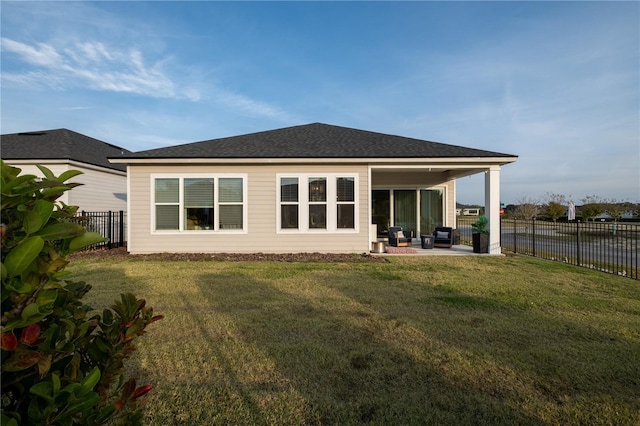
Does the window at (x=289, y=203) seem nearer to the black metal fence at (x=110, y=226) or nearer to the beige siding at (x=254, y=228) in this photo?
the beige siding at (x=254, y=228)

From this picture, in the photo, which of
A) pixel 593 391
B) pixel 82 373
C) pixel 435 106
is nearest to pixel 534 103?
pixel 435 106

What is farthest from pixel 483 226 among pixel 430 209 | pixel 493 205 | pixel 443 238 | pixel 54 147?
pixel 54 147

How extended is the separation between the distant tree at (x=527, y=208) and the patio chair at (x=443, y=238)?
23677 millimetres

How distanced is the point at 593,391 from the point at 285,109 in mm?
21274

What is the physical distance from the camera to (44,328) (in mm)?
1171

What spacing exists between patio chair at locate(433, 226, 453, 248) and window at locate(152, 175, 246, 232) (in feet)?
24.8

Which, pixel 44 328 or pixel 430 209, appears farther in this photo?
pixel 430 209

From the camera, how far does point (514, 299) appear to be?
19.8 feet

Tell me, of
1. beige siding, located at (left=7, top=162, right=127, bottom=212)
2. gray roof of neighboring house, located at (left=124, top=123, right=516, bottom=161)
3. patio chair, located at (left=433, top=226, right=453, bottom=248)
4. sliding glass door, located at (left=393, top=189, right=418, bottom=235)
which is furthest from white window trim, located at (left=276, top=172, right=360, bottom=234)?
beige siding, located at (left=7, top=162, right=127, bottom=212)

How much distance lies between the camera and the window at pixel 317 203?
11.4 m

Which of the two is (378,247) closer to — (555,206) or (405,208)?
(405,208)

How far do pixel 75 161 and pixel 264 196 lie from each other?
27.6ft

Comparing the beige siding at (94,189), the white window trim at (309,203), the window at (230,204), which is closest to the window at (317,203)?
the white window trim at (309,203)

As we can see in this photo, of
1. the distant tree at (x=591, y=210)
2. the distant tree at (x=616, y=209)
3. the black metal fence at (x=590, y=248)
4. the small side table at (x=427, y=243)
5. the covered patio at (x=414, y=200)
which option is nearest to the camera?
the black metal fence at (x=590, y=248)
